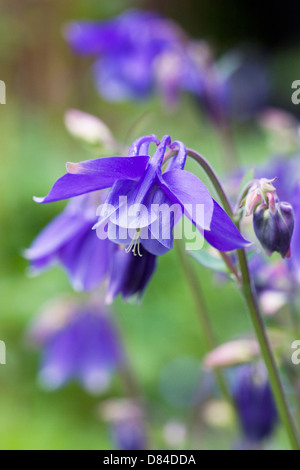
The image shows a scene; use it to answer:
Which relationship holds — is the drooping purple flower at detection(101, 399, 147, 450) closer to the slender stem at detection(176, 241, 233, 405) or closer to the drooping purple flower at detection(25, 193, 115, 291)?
the slender stem at detection(176, 241, 233, 405)

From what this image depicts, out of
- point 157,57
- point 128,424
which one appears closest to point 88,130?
point 128,424

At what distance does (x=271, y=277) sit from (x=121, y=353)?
531 millimetres

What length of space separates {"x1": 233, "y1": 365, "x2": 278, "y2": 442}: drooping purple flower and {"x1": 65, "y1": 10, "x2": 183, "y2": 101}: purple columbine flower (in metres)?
0.93

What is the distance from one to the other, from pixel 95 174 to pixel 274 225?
0.71 feet

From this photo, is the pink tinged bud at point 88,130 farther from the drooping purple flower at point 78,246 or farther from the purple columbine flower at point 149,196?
the purple columbine flower at point 149,196

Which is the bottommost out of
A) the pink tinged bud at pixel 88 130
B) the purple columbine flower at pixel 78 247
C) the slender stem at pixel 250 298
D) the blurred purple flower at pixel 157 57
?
the slender stem at pixel 250 298

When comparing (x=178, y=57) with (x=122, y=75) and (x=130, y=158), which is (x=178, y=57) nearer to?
(x=122, y=75)

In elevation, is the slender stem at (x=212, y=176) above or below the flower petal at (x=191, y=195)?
above

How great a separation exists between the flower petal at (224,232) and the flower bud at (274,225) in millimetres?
54

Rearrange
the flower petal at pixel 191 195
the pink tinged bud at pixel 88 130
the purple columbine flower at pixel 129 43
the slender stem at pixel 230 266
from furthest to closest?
1. the purple columbine flower at pixel 129 43
2. the pink tinged bud at pixel 88 130
3. the slender stem at pixel 230 266
4. the flower petal at pixel 191 195

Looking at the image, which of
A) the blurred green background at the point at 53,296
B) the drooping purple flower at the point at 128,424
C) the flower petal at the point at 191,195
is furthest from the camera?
the blurred green background at the point at 53,296

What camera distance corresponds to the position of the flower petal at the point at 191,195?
2.31ft

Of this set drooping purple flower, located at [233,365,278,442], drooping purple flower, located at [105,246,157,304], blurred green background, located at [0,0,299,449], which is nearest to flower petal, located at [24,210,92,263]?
drooping purple flower, located at [105,246,157,304]

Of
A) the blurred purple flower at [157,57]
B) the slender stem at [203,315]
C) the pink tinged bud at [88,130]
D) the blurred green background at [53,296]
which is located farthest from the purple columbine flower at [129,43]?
the slender stem at [203,315]
